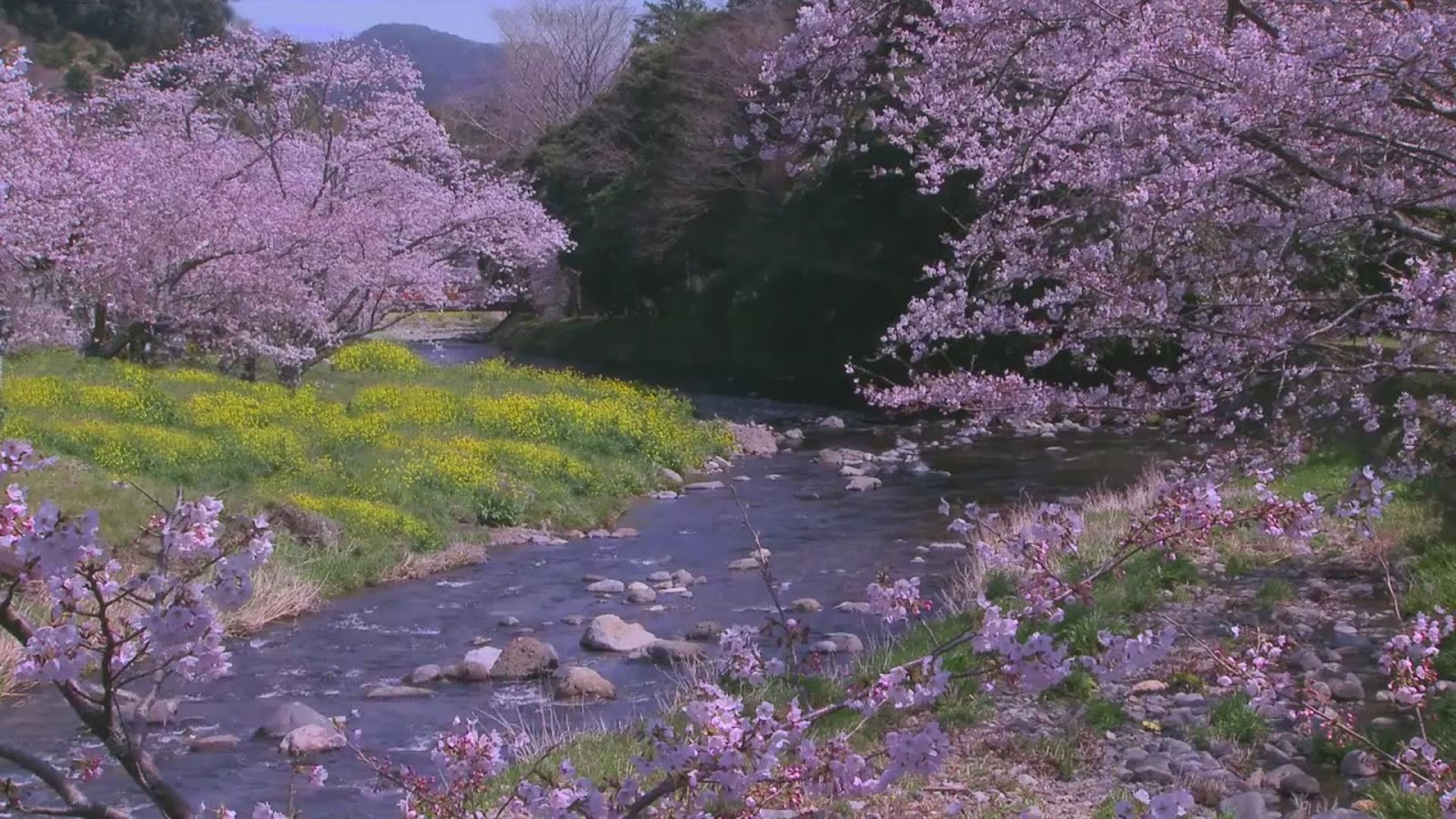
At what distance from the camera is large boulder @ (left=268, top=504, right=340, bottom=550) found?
484 inches

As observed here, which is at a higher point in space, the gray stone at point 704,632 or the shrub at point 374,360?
the shrub at point 374,360

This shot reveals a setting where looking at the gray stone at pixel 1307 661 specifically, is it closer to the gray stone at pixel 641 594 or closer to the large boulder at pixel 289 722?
the large boulder at pixel 289 722

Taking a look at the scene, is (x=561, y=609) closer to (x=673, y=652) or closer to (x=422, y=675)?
(x=673, y=652)

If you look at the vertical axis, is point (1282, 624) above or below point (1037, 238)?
below

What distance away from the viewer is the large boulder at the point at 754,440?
20734 millimetres

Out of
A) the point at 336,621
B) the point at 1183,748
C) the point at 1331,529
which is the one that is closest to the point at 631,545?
the point at 336,621

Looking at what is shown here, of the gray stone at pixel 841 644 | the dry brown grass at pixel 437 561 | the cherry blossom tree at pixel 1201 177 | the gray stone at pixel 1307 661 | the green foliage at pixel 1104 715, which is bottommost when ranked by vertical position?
the dry brown grass at pixel 437 561

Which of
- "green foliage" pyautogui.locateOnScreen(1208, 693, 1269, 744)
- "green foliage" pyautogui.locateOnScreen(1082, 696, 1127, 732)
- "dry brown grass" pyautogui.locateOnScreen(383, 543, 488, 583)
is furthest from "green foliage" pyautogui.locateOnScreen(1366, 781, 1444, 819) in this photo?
"dry brown grass" pyautogui.locateOnScreen(383, 543, 488, 583)

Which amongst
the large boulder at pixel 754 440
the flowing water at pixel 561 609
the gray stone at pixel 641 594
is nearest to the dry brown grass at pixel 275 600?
the flowing water at pixel 561 609

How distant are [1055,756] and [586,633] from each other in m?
4.83

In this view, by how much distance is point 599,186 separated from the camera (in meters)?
40.5

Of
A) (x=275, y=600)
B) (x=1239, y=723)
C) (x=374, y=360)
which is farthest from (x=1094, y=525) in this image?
(x=374, y=360)

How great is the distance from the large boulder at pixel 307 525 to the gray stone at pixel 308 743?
490 cm

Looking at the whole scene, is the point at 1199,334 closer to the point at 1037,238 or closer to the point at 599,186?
the point at 1037,238
